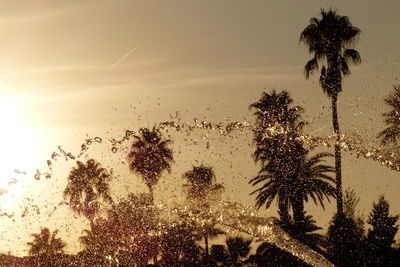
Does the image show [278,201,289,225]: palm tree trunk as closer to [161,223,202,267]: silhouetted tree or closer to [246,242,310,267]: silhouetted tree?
[246,242,310,267]: silhouetted tree

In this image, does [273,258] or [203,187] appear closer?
[273,258]

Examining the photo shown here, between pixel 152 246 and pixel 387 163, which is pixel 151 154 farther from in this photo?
pixel 387 163

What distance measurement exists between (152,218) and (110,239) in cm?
381

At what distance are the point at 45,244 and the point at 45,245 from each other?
153 millimetres

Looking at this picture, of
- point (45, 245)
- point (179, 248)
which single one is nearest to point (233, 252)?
point (179, 248)

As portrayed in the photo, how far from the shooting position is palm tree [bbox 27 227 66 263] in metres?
59.8

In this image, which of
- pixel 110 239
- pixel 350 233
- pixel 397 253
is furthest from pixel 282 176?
pixel 110 239

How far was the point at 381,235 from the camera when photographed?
135 ft

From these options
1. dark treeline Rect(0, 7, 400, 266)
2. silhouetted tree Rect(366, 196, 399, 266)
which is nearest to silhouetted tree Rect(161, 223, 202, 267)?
dark treeline Rect(0, 7, 400, 266)

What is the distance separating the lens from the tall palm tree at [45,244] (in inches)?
2364

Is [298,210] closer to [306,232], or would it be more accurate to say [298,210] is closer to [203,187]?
[306,232]

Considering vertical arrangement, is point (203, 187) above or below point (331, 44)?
below

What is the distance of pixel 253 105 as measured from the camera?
47312 mm

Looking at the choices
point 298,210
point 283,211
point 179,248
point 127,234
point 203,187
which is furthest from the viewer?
point 203,187
